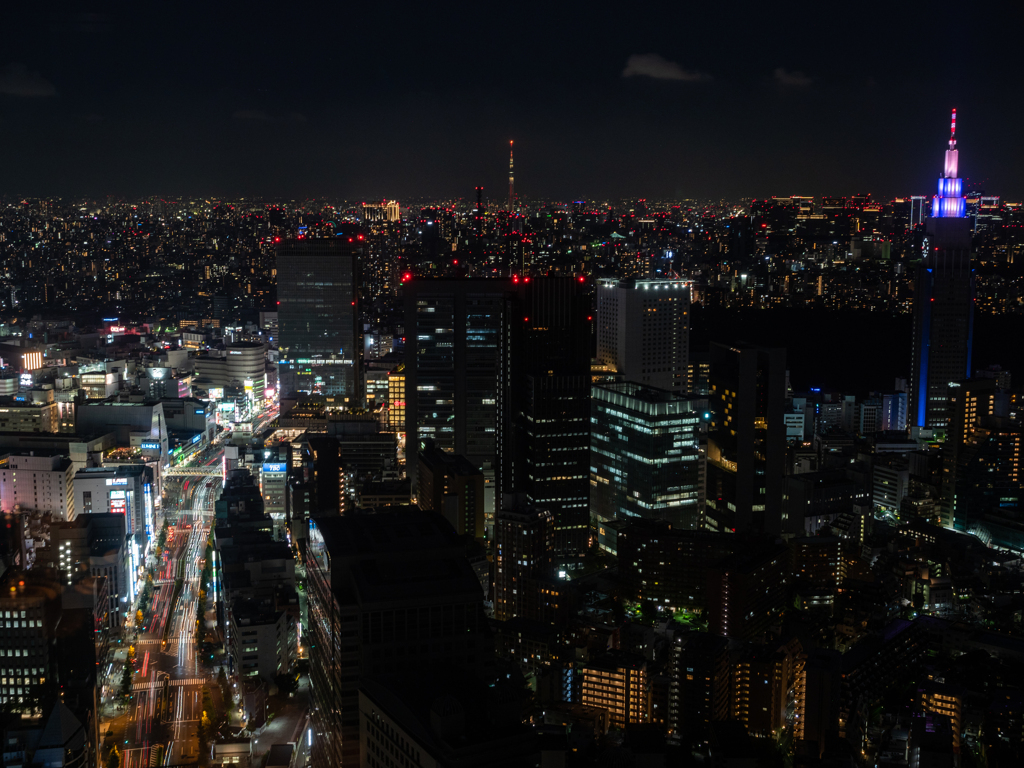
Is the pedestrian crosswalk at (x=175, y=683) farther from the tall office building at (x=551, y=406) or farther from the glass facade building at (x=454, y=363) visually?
the glass facade building at (x=454, y=363)

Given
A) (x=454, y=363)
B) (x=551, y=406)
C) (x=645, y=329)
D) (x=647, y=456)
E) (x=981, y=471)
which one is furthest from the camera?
(x=645, y=329)

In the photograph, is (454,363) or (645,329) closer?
(454,363)

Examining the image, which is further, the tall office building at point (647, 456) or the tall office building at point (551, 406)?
the tall office building at point (551, 406)

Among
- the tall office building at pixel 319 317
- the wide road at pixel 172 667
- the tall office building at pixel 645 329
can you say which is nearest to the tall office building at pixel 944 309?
the tall office building at pixel 645 329

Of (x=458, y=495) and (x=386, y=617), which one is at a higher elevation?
(x=386, y=617)

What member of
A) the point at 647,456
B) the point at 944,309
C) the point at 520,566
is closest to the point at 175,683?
the point at 520,566

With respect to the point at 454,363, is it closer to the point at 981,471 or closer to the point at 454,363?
the point at 454,363

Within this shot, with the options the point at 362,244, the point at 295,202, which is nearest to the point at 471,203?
the point at 295,202
